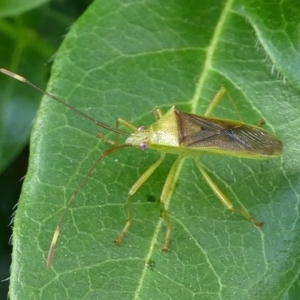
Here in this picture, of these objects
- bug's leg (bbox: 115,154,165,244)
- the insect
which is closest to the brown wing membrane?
the insect

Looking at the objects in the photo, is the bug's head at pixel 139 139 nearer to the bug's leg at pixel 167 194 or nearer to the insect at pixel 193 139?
the insect at pixel 193 139

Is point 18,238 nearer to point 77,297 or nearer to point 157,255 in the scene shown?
point 77,297

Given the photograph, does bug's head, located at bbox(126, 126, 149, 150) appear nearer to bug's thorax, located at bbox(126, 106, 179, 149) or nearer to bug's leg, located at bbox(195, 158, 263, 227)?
bug's thorax, located at bbox(126, 106, 179, 149)

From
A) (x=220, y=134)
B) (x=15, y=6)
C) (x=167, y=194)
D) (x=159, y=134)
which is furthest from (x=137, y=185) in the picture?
(x=15, y=6)

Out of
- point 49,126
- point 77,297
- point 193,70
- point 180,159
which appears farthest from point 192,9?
point 77,297

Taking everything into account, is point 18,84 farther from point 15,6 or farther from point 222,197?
point 222,197

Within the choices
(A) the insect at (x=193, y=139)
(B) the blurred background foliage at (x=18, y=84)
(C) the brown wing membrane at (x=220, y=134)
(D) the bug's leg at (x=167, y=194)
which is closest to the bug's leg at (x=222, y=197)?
(A) the insect at (x=193, y=139)
